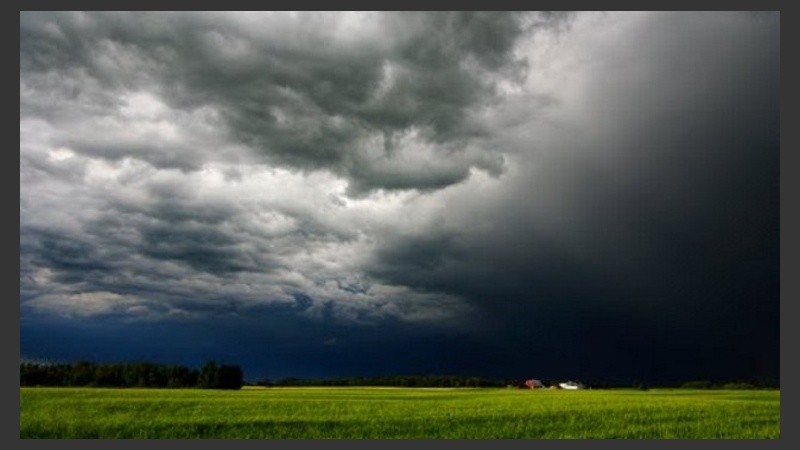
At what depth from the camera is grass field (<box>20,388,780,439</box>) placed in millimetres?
30125

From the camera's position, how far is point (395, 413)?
1366 inches

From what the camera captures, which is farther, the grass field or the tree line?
the tree line

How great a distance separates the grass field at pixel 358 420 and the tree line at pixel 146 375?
690 inches

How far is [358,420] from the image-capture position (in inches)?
1264

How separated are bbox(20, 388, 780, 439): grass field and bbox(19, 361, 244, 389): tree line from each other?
1752 cm

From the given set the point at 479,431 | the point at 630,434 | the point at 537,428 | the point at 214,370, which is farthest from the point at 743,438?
the point at 214,370

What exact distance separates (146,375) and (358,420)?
109 feet

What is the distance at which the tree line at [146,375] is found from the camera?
56.7m

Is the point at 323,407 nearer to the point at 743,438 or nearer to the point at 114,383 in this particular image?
the point at 743,438

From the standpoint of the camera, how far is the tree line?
5672cm

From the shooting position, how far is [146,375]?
59.1m

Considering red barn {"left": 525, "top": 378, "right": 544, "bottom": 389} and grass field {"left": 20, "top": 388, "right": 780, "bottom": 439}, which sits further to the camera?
red barn {"left": 525, "top": 378, "right": 544, "bottom": 389}

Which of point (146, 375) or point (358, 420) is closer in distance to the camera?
point (358, 420)

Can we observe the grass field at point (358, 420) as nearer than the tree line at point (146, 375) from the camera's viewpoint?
Yes
